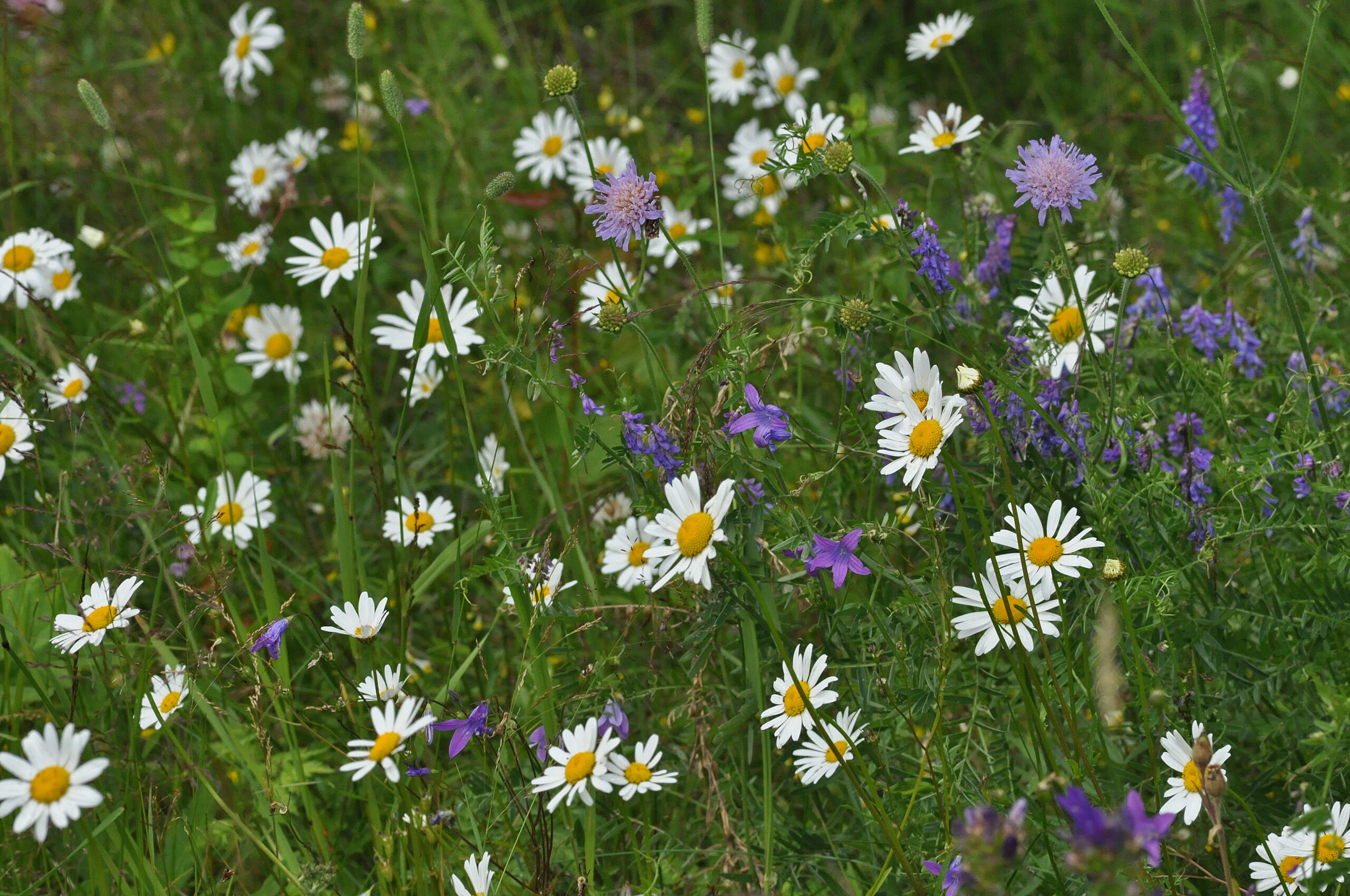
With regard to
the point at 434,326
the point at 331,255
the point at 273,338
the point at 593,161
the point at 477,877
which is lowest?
the point at 477,877

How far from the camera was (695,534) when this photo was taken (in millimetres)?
1470

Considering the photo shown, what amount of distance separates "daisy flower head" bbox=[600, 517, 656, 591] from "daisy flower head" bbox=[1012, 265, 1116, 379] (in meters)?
0.75

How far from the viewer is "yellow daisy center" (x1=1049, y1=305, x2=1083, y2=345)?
197 centimetres

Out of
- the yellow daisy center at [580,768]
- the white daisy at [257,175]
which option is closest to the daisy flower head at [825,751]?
the yellow daisy center at [580,768]

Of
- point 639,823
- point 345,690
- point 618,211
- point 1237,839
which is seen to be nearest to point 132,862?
point 345,690

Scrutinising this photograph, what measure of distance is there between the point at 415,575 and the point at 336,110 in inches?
109

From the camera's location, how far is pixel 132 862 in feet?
5.96

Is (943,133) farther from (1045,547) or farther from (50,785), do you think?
(50,785)

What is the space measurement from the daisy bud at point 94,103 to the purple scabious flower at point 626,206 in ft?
3.13

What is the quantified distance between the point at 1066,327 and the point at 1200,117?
34.1 inches

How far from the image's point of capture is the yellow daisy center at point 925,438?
152 centimetres

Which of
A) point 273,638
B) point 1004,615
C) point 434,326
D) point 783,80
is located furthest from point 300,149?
point 1004,615

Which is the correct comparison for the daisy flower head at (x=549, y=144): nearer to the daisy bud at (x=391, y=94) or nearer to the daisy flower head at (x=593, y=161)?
the daisy flower head at (x=593, y=161)

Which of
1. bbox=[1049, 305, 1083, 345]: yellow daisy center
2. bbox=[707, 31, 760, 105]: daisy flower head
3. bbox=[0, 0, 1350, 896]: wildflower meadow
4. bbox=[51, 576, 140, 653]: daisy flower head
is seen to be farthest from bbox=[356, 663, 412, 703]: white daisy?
bbox=[707, 31, 760, 105]: daisy flower head
